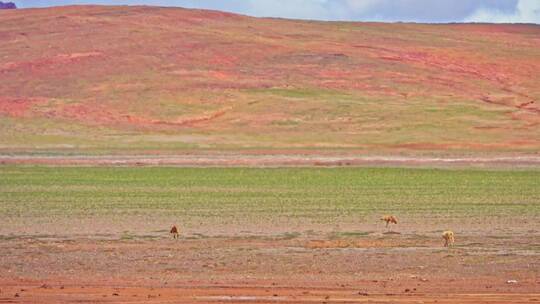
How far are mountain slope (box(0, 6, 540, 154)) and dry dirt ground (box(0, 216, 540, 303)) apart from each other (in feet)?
109

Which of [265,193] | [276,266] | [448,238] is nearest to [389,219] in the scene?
[448,238]

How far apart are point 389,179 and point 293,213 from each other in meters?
11.4

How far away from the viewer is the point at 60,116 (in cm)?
6669

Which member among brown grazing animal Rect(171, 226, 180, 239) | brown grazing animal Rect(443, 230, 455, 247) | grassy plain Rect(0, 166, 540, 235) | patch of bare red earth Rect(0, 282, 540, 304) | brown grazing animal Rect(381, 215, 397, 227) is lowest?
patch of bare red earth Rect(0, 282, 540, 304)

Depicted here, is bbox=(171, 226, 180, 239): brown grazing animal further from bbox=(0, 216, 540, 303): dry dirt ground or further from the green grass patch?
the green grass patch

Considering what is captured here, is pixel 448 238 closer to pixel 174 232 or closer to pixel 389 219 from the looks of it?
pixel 389 219

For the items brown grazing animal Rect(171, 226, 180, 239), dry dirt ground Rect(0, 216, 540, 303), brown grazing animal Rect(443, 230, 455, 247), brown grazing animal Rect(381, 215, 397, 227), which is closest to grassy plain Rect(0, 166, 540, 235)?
brown grazing animal Rect(381, 215, 397, 227)

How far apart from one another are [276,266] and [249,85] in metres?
54.2

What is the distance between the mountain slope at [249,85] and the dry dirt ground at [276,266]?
→ 33.3 meters

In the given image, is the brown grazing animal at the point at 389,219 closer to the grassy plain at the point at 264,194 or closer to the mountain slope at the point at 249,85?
the grassy plain at the point at 264,194

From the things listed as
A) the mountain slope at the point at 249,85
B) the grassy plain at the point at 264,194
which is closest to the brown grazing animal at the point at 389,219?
the grassy plain at the point at 264,194

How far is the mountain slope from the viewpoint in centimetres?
6238

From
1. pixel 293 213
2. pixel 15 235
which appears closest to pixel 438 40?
pixel 293 213

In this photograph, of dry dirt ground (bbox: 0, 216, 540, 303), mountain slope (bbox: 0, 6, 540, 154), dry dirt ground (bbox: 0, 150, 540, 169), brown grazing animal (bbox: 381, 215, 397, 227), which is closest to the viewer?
dry dirt ground (bbox: 0, 216, 540, 303)
